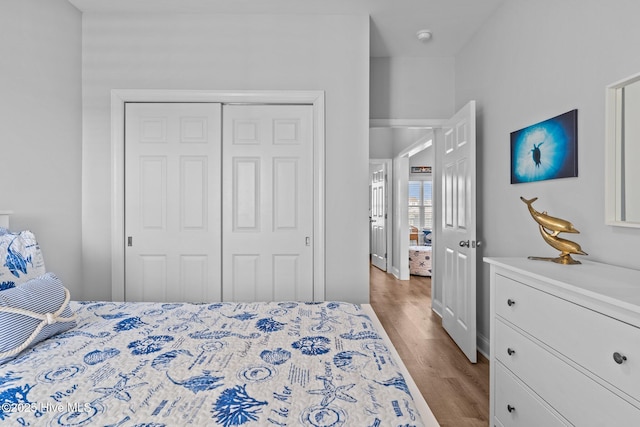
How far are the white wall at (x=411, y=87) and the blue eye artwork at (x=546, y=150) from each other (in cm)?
129

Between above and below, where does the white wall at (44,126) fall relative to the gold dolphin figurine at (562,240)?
above

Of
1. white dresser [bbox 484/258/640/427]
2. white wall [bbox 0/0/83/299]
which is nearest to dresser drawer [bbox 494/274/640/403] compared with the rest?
white dresser [bbox 484/258/640/427]

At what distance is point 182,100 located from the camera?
9.54 feet

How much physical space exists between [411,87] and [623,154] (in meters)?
2.41

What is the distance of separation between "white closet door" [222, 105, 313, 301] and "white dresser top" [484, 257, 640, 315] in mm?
1580

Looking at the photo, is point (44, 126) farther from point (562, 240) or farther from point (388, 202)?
point (388, 202)

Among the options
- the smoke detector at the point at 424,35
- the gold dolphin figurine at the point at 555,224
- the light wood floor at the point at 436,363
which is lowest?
the light wood floor at the point at 436,363

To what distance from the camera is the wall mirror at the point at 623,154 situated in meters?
1.53

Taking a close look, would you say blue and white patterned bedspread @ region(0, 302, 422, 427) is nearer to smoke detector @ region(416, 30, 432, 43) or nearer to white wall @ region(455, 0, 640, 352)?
white wall @ region(455, 0, 640, 352)

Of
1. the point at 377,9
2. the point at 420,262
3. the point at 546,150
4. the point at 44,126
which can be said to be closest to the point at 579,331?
the point at 546,150

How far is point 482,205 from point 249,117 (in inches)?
85.8

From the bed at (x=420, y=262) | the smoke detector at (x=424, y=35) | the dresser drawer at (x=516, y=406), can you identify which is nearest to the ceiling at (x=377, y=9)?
the smoke detector at (x=424, y=35)

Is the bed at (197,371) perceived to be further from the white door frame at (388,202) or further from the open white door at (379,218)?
the open white door at (379,218)

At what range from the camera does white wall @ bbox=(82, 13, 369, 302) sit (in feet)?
9.50
